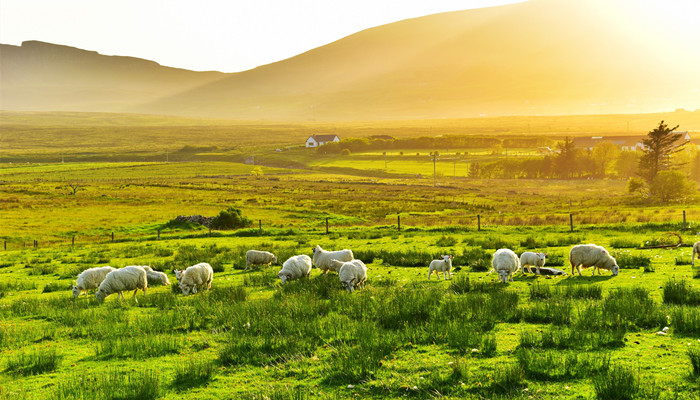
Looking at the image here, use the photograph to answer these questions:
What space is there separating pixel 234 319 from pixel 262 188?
92.6m

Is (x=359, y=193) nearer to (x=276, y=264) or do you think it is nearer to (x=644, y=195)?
(x=644, y=195)

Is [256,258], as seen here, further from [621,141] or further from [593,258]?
[621,141]

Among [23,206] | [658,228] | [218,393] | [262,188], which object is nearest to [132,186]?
[262,188]

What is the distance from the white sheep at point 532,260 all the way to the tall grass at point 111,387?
14.5 m

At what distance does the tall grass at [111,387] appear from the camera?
8641 millimetres

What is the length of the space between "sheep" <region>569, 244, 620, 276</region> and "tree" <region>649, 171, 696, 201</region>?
5650cm

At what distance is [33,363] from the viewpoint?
10.5 metres

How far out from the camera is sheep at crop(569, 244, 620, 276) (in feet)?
60.1

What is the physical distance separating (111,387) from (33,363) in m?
2.98

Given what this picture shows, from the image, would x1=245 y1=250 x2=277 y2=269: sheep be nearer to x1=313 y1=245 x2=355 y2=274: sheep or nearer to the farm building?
x1=313 y1=245 x2=355 y2=274: sheep

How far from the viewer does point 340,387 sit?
9.07m

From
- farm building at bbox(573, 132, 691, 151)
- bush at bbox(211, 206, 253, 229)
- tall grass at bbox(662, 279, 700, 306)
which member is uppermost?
farm building at bbox(573, 132, 691, 151)

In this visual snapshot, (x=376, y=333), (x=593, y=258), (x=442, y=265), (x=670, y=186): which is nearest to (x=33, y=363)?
(x=376, y=333)

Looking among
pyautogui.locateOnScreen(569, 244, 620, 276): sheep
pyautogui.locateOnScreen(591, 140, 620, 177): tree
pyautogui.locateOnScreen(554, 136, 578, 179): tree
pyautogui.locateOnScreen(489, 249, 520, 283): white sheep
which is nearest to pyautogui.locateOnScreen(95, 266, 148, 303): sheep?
pyautogui.locateOnScreen(489, 249, 520, 283): white sheep
